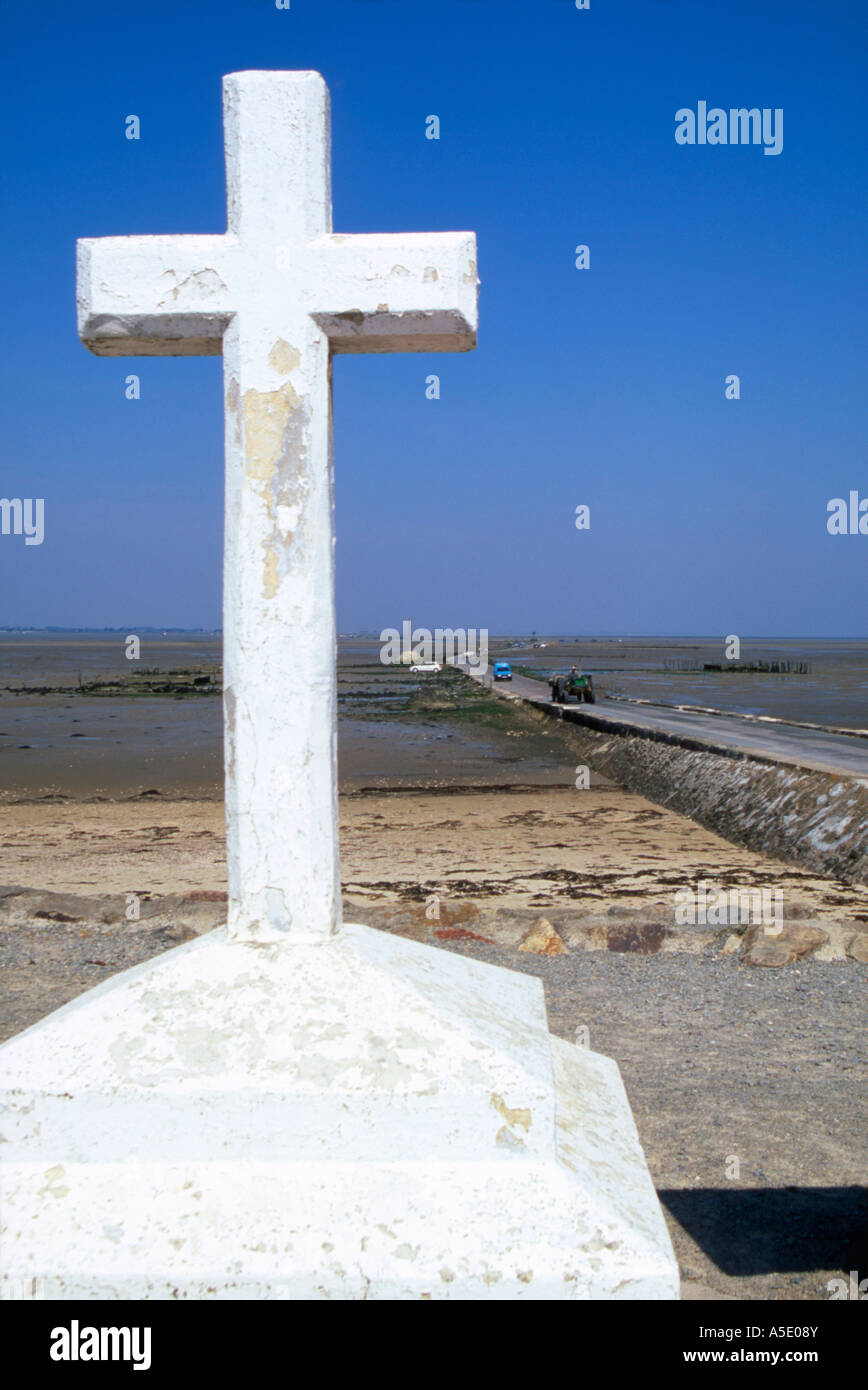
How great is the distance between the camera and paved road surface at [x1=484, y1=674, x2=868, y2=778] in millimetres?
12641

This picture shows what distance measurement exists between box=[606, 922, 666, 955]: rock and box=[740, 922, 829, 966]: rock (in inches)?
19.6

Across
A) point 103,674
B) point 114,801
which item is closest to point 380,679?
point 103,674

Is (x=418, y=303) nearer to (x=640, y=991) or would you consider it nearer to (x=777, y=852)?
(x=640, y=991)

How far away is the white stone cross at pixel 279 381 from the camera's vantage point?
231cm

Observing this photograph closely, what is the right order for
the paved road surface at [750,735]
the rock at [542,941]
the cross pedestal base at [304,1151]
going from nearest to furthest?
the cross pedestal base at [304,1151] → the rock at [542,941] → the paved road surface at [750,735]

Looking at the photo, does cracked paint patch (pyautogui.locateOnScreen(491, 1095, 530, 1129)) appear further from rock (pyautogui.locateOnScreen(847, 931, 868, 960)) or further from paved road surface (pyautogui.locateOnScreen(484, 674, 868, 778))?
paved road surface (pyautogui.locateOnScreen(484, 674, 868, 778))

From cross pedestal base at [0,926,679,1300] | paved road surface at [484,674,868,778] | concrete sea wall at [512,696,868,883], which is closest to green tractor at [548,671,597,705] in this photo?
paved road surface at [484,674,868,778]

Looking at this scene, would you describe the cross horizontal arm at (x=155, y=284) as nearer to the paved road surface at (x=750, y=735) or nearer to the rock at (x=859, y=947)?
the rock at (x=859, y=947)

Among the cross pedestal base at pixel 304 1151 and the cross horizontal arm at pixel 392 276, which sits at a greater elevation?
the cross horizontal arm at pixel 392 276

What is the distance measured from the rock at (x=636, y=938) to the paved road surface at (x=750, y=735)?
557 cm

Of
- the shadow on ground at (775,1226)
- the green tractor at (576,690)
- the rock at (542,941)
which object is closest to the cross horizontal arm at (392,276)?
the shadow on ground at (775,1226)

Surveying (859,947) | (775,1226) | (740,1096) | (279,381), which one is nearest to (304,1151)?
(279,381)

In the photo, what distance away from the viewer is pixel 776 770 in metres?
12.1

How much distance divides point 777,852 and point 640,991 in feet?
18.0
